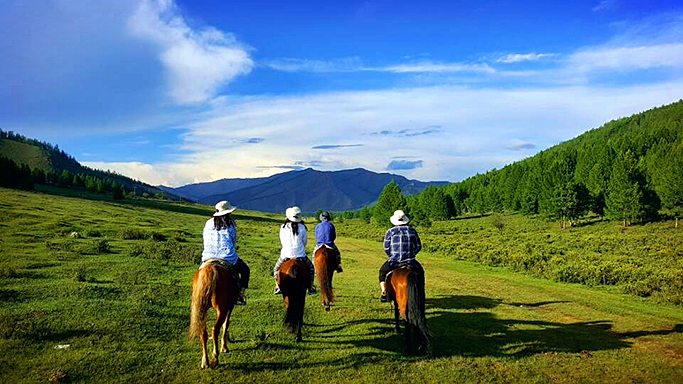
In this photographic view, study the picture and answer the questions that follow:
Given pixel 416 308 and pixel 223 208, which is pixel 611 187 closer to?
pixel 416 308

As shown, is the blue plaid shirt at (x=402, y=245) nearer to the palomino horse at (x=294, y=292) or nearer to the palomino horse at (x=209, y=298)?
the palomino horse at (x=294, y=292)

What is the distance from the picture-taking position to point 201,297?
8719 mm

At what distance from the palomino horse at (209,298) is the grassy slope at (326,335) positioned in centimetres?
68

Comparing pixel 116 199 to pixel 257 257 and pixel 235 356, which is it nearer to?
pixel 257 257

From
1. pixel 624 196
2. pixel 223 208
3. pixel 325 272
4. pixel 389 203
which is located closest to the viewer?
pixel 223 208

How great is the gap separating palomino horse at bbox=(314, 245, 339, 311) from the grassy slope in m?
0.52

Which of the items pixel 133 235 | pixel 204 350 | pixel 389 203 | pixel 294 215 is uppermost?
pixel 389 203

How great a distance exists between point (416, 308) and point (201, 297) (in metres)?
5.00

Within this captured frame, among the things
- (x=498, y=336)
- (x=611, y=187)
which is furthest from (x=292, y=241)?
(x=611, y=187)

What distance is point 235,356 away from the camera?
9.48m

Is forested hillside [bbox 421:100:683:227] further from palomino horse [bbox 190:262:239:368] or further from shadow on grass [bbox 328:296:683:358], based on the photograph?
palomino horse [bbox 190:262:239:368]

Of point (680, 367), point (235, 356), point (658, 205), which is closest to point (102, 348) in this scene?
point (235, 356)

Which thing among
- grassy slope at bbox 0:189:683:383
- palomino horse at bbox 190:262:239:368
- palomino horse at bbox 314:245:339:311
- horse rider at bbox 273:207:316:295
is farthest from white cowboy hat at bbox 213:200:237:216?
palomino horse at bbox 314:245:339:311

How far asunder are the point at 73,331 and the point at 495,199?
104814mm
